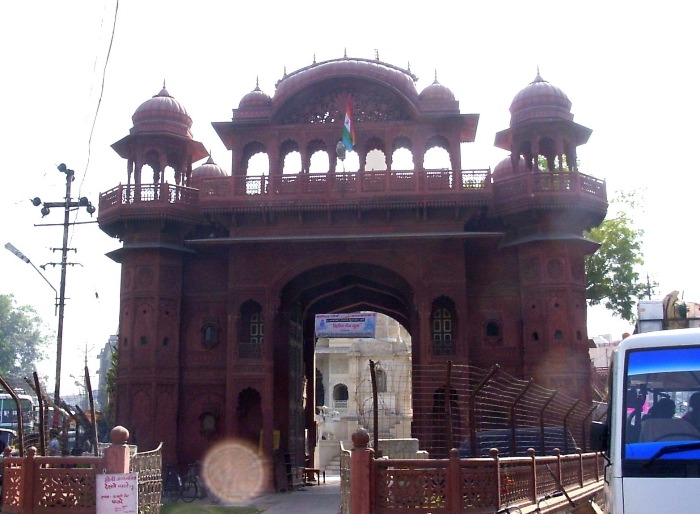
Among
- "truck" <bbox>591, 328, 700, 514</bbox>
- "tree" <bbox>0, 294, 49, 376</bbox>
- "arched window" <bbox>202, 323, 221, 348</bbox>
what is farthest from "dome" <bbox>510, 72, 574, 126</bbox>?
"tree" <bbox>0, 294, 49, 376</bbox>

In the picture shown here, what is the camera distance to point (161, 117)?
80.5ft

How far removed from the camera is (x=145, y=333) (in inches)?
917

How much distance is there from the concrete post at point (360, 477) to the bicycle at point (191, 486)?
12.5 meters

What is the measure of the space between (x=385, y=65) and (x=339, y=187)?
428 cm

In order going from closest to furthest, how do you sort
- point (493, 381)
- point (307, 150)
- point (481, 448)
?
point (481, 448) → point (493, 381) → point (307, 150)

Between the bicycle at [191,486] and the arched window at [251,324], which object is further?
the arched window at [251,324]

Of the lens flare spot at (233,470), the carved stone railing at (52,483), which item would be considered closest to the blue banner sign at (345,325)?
the lens flare spot at (233,470)

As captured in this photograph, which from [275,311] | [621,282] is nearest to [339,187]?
[275,311]

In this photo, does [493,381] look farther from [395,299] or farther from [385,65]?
[385,65]

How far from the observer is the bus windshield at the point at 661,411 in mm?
6676

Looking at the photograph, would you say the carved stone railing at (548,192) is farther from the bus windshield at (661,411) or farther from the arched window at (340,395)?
the arched window at (340,395)

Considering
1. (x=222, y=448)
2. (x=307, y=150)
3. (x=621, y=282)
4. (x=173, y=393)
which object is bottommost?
(x=222, y=448)

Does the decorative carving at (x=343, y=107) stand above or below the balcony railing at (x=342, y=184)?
above

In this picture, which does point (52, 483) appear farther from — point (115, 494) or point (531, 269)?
point (531, 269)
